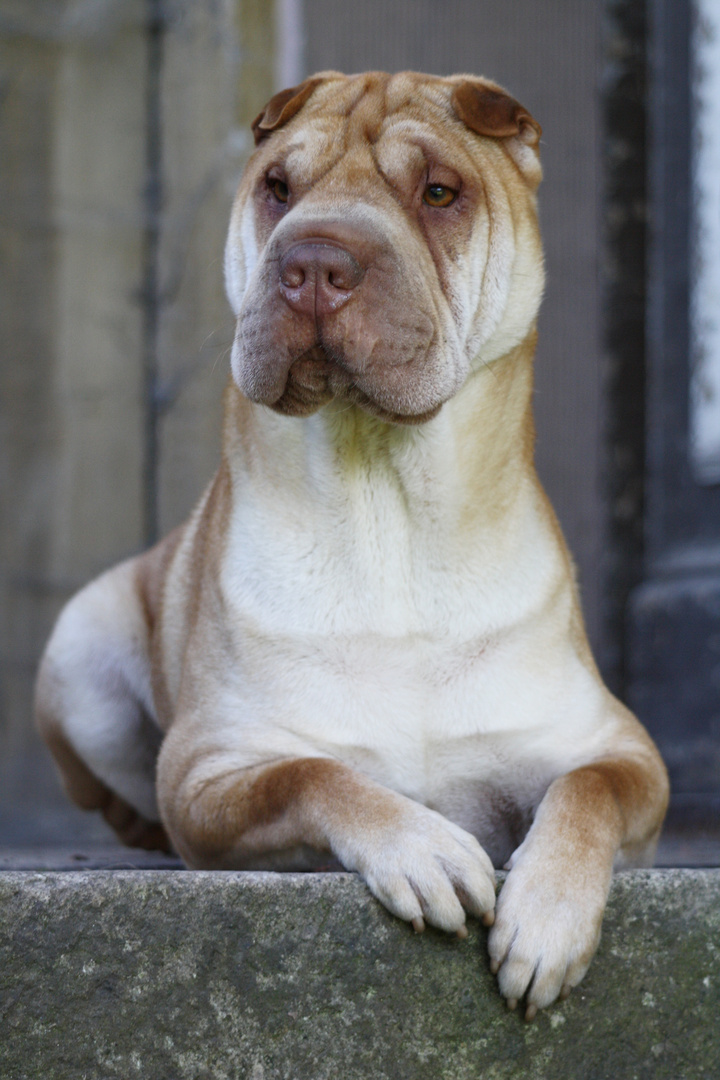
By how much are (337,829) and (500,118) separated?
1265 millimetres

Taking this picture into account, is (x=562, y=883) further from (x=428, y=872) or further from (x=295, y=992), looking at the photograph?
(x=295, y=992)

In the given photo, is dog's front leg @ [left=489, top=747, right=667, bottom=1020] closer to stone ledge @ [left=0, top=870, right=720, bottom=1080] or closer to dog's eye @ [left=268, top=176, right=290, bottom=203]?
stone ledge @ [left=0, top=870, right=720, bottom=1080]

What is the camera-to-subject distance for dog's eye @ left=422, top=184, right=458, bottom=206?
2.16 m

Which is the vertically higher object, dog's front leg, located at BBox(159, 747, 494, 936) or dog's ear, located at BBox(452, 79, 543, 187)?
dog's ear, located at BBox(452, 79, 543, 187)

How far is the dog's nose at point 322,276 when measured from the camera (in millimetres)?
1896

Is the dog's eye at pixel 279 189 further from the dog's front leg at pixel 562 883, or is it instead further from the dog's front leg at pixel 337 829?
the dog's front leg at pixel 562 883

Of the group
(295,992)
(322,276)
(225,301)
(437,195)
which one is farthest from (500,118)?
(225,301)

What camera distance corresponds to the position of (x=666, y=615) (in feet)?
13.9

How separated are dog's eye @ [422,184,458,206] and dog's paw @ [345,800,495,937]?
1006 mm

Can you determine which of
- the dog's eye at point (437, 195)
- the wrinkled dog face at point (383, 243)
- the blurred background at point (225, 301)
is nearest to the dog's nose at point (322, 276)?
the wrinkled dog face at point (383, 243)

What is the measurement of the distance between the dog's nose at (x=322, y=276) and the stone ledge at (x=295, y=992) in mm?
822

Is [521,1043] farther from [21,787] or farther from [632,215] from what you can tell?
[21,787]

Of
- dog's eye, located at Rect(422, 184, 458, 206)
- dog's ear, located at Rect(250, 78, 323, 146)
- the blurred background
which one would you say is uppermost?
dog's ear, located at Rect(250, 78, 323, 146)

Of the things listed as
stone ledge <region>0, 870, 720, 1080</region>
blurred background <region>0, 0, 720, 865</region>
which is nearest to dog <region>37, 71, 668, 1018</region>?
stone ledge <region>0, 870, 720, 1080</region>
